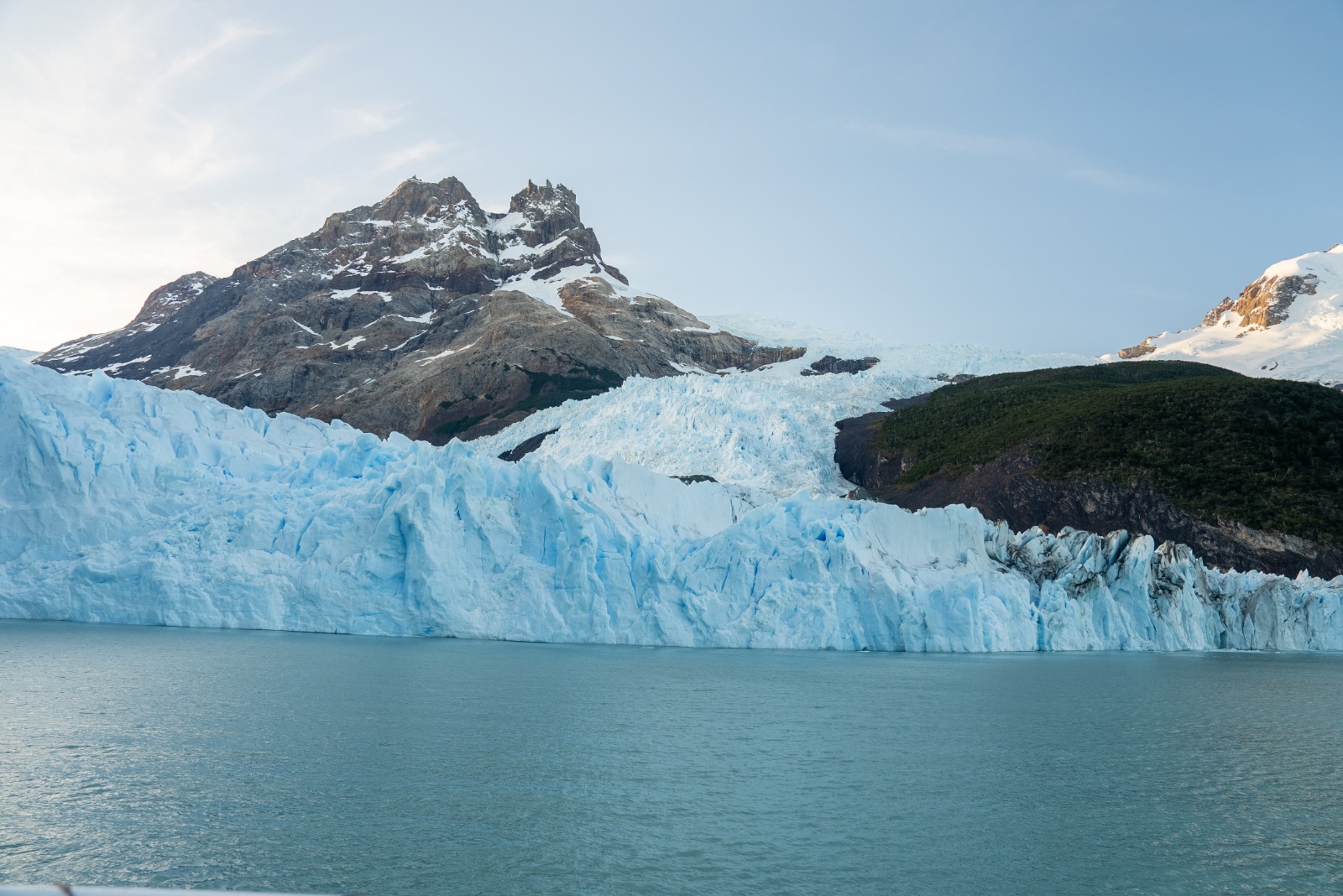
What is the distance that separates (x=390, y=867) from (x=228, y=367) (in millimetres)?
101447

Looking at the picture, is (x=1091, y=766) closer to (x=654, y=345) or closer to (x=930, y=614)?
(x=930, y=614)

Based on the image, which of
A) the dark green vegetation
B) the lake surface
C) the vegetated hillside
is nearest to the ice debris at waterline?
the lake surface

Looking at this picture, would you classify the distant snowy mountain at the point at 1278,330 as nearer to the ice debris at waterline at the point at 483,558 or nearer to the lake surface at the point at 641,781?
the ice debris at waterline at the point at 483,558

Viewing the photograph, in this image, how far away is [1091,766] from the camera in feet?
38.5

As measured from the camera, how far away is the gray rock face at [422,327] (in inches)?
3396

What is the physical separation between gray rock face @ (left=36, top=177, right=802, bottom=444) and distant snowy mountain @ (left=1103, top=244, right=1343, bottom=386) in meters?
53.6

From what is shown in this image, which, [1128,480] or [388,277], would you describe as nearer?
[1128,480]

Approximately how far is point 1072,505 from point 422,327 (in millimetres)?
76893

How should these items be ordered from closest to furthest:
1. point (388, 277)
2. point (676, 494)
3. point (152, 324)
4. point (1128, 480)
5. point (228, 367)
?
point (676, 494)
point (1128, 480)
point (228, 367)
point (388, 277)
point (152, 324)

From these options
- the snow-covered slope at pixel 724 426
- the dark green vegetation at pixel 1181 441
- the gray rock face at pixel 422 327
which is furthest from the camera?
the gray rock face at pixel 422 327

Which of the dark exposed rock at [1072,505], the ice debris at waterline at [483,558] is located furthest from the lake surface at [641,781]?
the dark exposed rock at [1072,505]

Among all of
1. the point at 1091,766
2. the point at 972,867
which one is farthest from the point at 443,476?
the point at 972,867

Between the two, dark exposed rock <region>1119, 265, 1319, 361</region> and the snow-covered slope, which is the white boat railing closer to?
the snow-covered slope

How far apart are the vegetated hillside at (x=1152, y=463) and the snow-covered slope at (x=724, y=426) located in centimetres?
302
